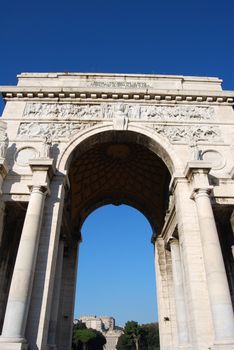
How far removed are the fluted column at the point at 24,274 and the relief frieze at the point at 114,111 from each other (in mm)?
5592

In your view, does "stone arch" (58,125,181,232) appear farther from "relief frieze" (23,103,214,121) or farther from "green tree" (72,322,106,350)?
"green tree" (72,322,106,350)

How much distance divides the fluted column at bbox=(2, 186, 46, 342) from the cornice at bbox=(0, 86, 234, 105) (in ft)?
22.5

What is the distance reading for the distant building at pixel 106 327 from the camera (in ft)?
387

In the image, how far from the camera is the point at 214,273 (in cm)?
1107

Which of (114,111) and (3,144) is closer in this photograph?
(3,144)

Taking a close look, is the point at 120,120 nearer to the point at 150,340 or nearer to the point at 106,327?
the point at 150,340

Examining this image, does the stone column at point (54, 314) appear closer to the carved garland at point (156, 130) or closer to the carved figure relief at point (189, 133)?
the carved garland at point (156, 130)

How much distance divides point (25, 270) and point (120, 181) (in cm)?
1267

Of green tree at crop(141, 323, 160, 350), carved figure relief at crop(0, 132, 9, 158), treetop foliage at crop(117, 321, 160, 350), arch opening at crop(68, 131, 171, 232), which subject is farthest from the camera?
green tree at crop(141, 323, 160, 350)

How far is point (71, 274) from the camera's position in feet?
64.6

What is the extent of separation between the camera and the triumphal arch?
437 inches

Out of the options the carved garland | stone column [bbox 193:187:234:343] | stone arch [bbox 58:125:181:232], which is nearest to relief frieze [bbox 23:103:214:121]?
the carved garland

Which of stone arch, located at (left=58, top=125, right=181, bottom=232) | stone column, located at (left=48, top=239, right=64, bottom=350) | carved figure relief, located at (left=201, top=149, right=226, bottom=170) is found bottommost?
stone column, located at (left=48, top=239, right=64, bottom=350)

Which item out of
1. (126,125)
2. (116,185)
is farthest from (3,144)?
(116,185)
